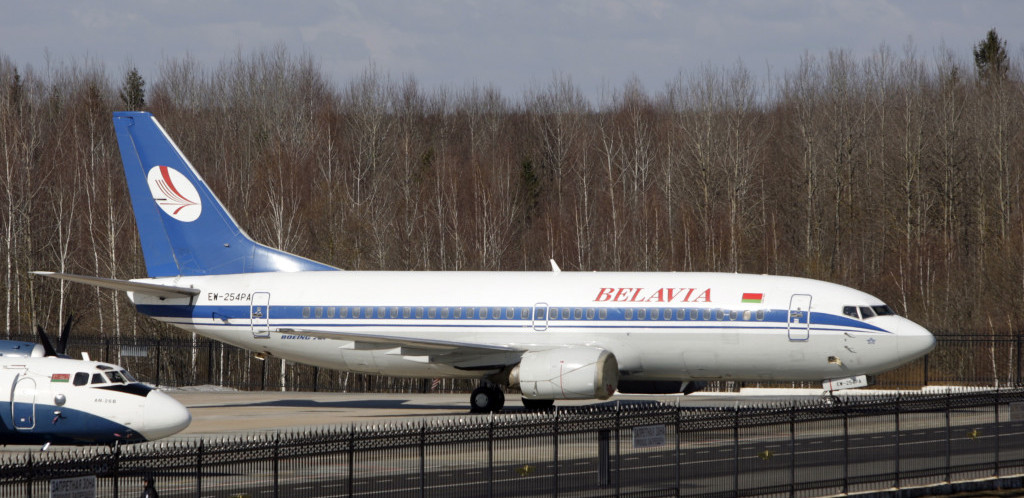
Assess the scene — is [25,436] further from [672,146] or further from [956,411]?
[672,146]

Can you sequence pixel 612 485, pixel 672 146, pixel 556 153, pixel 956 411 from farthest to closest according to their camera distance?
pixel 556 153
pixel 672 146
pixel 956 411
pixel 612 485

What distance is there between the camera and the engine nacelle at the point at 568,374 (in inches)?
1248

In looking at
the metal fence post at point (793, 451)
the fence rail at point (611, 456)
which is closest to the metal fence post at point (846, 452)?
the fence rail at point (611, 456)

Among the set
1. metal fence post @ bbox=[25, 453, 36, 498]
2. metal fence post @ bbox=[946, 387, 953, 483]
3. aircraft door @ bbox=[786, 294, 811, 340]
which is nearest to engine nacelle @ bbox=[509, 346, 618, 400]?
aircraft door @ bbox=[786, 294, 811, 340]

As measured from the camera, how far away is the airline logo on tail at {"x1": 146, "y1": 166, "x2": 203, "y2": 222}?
39.2 metres

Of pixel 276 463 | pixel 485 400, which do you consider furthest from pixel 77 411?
pixel 485 400

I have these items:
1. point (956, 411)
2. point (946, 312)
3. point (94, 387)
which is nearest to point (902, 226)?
point (946, 312)

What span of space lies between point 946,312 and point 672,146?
31.1m

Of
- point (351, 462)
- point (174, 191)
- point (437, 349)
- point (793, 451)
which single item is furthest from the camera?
point (174, 191)

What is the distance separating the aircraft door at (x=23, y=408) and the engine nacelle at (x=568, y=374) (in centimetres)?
1341

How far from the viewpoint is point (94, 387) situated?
22.9 meters

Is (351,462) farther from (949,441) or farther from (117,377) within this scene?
(949,441)

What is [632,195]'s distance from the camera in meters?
82.9

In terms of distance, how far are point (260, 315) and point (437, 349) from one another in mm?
6014
